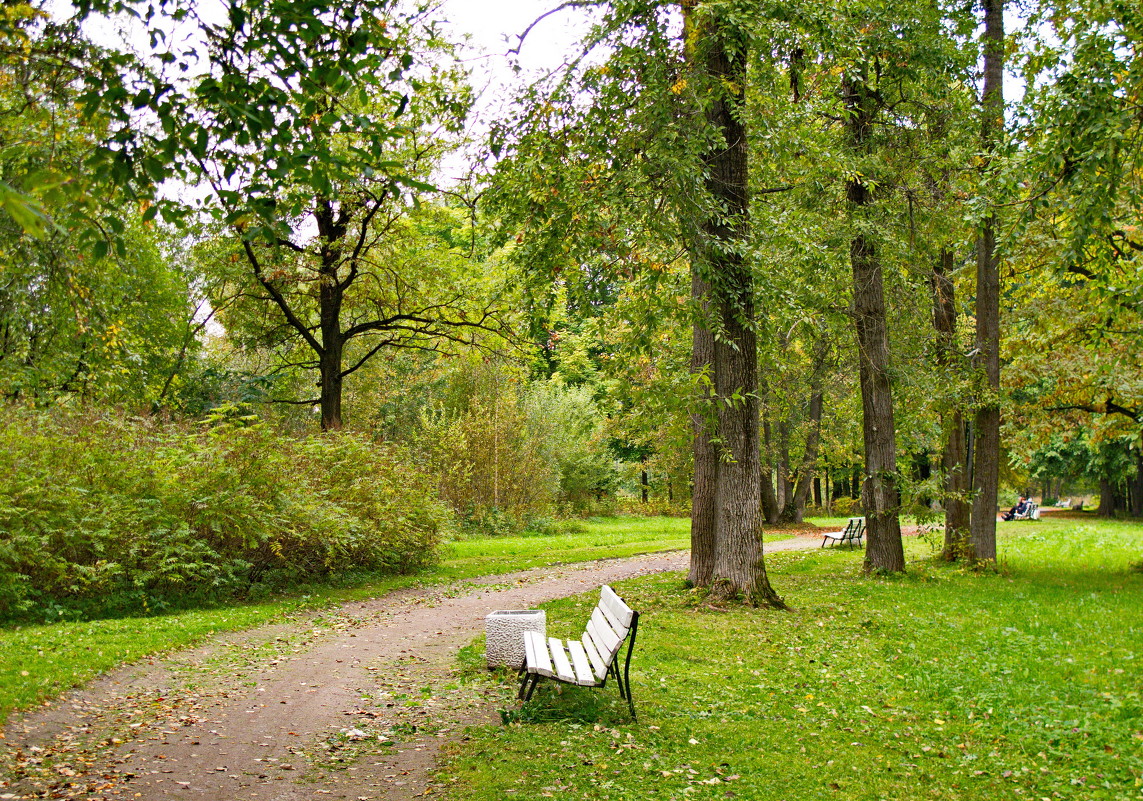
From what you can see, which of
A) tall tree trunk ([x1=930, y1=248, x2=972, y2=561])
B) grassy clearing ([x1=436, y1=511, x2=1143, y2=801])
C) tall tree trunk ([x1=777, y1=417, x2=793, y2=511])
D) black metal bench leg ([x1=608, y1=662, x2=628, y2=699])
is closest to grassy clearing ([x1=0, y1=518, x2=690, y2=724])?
grassy clearing ([x1=436, y1=511, x2=1143, y2=801])

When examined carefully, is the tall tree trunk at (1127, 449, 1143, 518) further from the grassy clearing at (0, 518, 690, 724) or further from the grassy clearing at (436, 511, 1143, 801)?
the grassy clearing at (436, 511, 1143, 801)

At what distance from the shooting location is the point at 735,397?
10.9 metres

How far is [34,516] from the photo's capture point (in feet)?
32.2

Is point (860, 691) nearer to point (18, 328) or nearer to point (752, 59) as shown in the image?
point (752, 59)

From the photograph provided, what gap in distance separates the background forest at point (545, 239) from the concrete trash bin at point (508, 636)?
381 cm

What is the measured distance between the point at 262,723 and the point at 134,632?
3707 mm

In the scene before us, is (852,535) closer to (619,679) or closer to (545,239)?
(545,239)

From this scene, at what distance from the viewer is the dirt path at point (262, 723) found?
198 inches

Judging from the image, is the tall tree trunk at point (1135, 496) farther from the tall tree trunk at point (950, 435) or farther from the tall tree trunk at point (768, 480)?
the tall tree trunk at point (950, 435)

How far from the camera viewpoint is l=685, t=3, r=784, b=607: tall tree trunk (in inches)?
437

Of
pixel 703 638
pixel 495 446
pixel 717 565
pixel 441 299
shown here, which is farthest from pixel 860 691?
pixel 495 446

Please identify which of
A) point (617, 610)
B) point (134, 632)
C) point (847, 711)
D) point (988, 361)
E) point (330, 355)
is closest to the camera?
point (617, 610)

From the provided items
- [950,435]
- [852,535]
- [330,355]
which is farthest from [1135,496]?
[330,355]

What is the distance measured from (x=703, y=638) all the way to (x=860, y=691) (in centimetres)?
232
